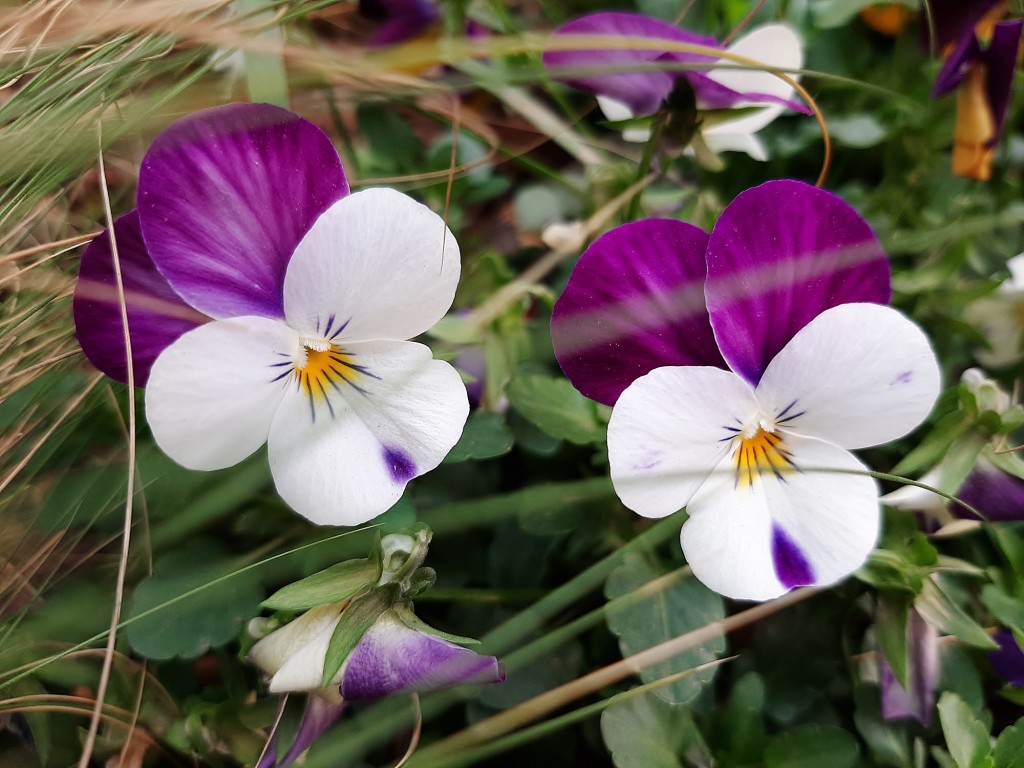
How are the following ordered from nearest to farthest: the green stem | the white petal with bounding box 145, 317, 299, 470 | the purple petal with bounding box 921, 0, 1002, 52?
the white petal with bounding box 145, 317, 299, 470
the green stem
the purple petal with bounding box 921, 0, 1002, 52

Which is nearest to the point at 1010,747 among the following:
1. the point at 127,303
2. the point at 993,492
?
the point at 993,492

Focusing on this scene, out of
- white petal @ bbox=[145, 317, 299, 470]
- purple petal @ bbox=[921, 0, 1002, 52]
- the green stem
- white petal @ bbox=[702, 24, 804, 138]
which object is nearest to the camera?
white petal @ bbox=[145, 317, 299, 470]

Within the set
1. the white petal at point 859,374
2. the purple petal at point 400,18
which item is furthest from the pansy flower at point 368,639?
the purple petal at point 400,18

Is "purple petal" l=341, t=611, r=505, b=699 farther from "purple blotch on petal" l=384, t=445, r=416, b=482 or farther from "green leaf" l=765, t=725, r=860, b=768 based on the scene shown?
"green leaf" l=765, t=725, r=860, b=768

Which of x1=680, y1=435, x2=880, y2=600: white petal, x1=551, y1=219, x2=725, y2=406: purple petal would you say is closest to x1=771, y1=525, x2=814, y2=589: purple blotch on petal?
x1=680, y1=435, x2=880, y2=600: white petal

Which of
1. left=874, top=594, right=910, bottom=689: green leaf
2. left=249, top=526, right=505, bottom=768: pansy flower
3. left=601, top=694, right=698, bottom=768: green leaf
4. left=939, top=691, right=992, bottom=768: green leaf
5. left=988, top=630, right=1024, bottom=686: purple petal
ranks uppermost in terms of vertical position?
left=249, top=526, right=505, bottom=768: pansy flower

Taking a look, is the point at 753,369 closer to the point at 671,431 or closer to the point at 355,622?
the point at 671,431
